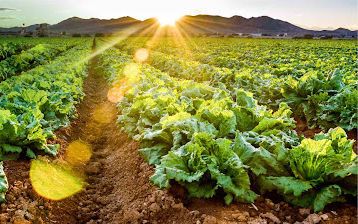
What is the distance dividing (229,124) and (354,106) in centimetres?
383

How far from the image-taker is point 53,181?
4.19 metres

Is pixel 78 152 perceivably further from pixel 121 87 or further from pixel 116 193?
pixel 121 87

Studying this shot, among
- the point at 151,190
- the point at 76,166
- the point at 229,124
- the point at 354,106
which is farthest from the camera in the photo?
the point at 354,106

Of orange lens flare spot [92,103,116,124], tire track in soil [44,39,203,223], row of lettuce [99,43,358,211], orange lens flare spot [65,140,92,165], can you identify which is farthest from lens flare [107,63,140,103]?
row of lettuce [99,43,358,211]

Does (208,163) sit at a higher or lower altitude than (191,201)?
higher

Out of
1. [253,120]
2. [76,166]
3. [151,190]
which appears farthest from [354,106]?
[76,166]

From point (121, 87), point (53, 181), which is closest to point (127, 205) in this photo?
point (53, 181)

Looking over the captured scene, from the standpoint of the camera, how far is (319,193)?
2939 mm

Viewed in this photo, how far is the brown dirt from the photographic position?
113 inches

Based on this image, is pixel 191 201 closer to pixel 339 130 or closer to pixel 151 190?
pixel 151 190

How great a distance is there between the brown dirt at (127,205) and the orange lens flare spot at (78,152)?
132 mm

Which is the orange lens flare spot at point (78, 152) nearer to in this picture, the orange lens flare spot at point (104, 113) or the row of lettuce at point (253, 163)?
the orange lens flare spot at point (104, 113)

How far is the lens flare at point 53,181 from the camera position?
388cm

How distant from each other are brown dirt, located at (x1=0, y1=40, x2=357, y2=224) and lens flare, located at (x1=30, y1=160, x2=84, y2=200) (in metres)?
0.09
